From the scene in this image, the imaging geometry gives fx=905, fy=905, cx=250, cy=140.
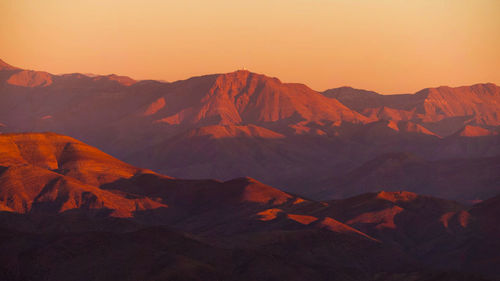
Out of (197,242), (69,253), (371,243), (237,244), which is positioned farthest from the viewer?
(371,243)

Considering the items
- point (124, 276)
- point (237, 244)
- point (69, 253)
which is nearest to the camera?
point (124, 276)

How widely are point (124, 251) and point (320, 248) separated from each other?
45.0m

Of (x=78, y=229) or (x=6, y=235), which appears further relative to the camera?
(x=78, y=229)

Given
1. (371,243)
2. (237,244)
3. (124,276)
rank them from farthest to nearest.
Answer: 1. (371,243)
2. (237,244)
3. (124,276)

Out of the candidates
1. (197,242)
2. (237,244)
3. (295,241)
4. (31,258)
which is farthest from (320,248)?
(31,258)

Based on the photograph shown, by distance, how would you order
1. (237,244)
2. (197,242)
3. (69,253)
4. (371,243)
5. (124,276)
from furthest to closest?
1. (371,243)
2. (237,244)
3. (197,242)
4. (69,253)
5. (124,276)

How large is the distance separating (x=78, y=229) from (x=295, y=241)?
156ft

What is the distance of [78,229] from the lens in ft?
639

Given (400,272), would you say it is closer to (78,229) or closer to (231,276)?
(231,276)

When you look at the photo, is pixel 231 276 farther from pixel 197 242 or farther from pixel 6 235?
pixel 6 235

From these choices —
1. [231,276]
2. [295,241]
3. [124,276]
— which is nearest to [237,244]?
[295,241]

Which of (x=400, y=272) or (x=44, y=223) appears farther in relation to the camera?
(x=44, y=223)

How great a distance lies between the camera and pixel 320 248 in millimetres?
182250

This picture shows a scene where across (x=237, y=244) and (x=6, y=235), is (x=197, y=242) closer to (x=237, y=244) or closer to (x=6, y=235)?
(x=237, y=244)
